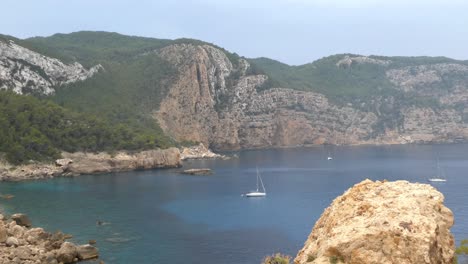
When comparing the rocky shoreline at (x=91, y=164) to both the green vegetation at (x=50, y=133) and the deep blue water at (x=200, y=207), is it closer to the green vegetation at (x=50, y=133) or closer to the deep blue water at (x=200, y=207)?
the green vegetation at (x=50, y=133)

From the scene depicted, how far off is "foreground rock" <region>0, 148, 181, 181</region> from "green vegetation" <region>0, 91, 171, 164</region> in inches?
97.3

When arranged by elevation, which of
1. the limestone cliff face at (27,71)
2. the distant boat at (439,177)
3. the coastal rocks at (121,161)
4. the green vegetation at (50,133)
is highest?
the limestone cliff face at (27,71)

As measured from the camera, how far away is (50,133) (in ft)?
475

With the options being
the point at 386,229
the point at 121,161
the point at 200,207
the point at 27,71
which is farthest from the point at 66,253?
the point at 27,71

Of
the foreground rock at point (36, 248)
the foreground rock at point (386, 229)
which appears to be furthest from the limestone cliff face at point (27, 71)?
the foreground rock at point (386, 229)

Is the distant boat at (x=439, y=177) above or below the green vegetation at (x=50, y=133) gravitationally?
below

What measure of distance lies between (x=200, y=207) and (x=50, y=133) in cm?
6963

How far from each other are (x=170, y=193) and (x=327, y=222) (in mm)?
90397

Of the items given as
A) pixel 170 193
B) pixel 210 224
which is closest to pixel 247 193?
pixel 170 193

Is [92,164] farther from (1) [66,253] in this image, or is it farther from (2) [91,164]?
(1) [66,253]

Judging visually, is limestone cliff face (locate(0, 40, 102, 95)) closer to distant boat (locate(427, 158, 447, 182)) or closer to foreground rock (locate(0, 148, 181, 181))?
foreground rock (locate(0, 148, 181, 181))

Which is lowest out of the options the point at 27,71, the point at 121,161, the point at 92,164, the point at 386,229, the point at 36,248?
the point at 92,164

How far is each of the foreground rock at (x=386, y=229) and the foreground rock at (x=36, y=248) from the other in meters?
38.2

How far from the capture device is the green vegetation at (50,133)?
135 meters
